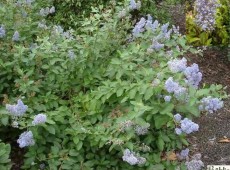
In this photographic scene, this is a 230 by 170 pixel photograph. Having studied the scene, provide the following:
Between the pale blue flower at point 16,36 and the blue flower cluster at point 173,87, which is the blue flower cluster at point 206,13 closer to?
the pale blue flower at point 16,36

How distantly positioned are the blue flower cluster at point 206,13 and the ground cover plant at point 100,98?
2248mm

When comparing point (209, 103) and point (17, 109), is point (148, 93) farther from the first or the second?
point (17, 109)

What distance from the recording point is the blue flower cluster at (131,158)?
3.03 m

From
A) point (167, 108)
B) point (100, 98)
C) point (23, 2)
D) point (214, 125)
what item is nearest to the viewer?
point (167, 108)

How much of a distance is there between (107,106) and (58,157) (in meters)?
0.52

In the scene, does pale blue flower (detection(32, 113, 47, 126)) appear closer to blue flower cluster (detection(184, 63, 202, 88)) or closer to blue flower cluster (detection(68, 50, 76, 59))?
blue flower cluster (detection(68, 50, 76, 59))

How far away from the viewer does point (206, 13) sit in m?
6.19

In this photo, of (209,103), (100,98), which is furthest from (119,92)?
(209,103)

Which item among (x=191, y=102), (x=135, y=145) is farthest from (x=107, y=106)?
(x=191, y=102)

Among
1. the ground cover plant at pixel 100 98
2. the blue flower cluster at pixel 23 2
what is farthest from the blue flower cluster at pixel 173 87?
the blue flower cluster at pixel 23 2

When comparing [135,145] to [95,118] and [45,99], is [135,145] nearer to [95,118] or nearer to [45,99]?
[95,118]

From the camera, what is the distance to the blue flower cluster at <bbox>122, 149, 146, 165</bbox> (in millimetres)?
3029

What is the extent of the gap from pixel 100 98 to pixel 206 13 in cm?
312

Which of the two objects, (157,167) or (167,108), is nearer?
(167,108)
